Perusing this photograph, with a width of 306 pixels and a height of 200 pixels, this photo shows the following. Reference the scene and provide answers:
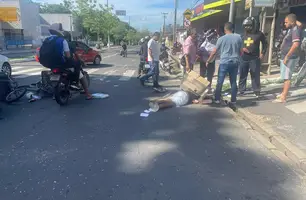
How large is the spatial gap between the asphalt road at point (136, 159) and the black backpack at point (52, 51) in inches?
54.6

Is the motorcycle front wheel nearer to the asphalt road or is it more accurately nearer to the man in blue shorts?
the asphalt road

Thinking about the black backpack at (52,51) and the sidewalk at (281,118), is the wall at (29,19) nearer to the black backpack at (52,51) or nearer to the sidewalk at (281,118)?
the black backpack at (52,51)

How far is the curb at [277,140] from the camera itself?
12.9 feet

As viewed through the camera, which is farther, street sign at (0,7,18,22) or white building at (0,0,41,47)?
white building at (0,0,41,47)

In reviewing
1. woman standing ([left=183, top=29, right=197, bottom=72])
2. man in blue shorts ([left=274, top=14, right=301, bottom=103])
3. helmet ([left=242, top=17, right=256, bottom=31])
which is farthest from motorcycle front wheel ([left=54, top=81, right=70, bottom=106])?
man in blue shorts ([left=274, top=14, right=301, bottom=103])

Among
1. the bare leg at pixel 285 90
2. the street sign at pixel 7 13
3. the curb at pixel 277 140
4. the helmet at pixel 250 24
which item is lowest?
the curb at pixel 277 140

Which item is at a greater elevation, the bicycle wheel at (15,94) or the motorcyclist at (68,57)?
the motorcyclist at (68,57)

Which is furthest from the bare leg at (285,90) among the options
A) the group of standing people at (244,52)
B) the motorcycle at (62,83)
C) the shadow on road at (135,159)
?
the motorcycle at (62,83)

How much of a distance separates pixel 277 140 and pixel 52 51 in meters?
5.45

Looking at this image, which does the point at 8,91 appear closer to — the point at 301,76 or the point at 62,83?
the point at 62,83

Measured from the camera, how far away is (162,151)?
4.27 meters

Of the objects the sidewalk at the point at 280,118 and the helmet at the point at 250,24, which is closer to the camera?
the sidewalk at the point at 280,118

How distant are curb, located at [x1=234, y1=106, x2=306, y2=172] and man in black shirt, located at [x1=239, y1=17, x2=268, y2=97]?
1.47 m

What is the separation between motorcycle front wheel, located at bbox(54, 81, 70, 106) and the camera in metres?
6.77
